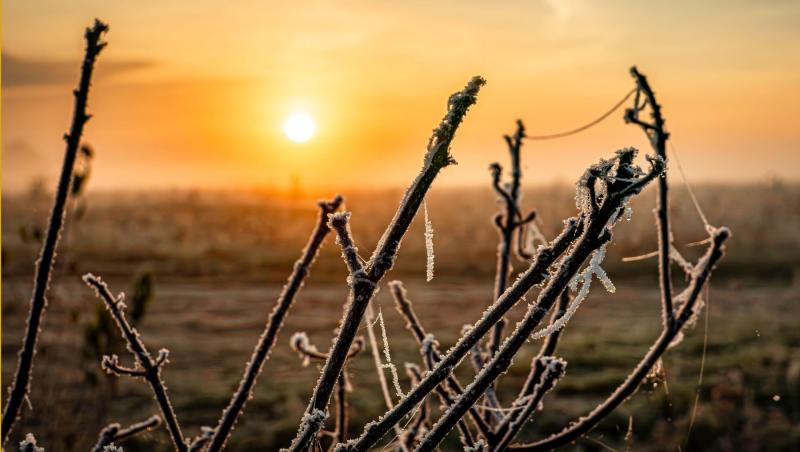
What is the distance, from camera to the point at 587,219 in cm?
90

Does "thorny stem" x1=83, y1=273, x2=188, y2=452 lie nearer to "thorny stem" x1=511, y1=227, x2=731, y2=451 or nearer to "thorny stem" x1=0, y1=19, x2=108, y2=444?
"thorny stem" x1=0, y1=19, x2=108, y2=444

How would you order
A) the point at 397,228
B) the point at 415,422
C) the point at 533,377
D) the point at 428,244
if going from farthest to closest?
the point at 415,422 → the point at 533,377 → the point at 428,244 → the point at 397,228

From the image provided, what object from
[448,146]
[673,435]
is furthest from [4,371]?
[448,146]

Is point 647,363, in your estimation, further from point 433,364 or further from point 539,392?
point 433,364

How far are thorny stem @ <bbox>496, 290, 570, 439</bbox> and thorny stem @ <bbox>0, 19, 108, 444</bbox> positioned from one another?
2.55 ft

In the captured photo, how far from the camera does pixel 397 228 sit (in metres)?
0.89

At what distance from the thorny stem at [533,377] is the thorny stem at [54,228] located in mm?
776

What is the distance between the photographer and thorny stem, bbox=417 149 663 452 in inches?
34.5

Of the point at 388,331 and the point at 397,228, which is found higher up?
→ the point at 397,228

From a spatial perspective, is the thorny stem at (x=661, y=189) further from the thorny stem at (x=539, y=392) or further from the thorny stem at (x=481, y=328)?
the thorny stem at (x=481, y=328)

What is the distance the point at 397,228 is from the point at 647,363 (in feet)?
2.07

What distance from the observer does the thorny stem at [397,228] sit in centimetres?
87

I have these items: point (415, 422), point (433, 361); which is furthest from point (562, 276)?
point (415, 422)

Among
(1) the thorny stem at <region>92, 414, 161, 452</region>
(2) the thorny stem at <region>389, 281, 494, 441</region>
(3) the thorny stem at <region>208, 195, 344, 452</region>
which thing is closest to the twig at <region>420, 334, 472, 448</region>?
(2) the thorny stem at <region>389, 281, 494, 441</region>
